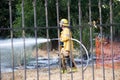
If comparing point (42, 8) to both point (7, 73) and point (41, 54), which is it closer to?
point (41, 54)

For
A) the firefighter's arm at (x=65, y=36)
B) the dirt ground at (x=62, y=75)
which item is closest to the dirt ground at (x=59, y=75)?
the dirt ground at (x=62, y=75)

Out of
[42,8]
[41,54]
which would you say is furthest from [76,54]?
[42,8]

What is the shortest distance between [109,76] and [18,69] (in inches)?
116

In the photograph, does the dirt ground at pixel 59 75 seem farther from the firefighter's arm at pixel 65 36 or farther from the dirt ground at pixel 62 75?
the firefighter's arm at pixel 65 36

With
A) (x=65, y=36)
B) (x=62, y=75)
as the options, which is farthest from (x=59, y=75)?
(x=65, y=36)

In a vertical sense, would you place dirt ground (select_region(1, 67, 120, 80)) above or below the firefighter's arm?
below

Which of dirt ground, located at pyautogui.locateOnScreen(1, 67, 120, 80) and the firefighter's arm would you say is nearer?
the firefighter's arm

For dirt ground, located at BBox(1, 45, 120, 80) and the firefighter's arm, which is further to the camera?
dirt ground, located at BBox(1, 45, 120, 80)

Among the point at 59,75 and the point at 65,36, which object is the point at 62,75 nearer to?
the point at 59,75

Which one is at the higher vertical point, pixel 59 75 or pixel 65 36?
pixel 65 36

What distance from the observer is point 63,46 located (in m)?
12.2

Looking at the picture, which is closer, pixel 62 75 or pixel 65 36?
pixel 65 36

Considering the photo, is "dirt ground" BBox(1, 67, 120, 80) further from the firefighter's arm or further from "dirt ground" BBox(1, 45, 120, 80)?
the firefighter's arm

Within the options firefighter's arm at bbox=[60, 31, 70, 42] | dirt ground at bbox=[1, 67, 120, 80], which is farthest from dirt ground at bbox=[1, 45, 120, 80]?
firefighter's arm at bbox=[60, 31, 70, 42]
